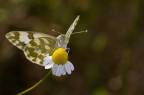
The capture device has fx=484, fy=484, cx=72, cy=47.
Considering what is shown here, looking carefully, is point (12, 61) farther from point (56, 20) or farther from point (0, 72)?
point (56, 20)

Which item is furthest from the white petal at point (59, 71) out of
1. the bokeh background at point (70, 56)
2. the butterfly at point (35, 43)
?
the bokeh background at point (70, 56)

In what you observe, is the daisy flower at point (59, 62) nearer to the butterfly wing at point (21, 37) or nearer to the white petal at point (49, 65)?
the white petal at point (49, 65)

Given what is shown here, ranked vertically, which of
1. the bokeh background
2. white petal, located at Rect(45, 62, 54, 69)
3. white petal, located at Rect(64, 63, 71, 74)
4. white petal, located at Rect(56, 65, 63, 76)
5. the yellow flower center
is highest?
the yellow flower center

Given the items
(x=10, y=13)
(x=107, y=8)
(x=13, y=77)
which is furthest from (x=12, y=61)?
(x=107, y=8)

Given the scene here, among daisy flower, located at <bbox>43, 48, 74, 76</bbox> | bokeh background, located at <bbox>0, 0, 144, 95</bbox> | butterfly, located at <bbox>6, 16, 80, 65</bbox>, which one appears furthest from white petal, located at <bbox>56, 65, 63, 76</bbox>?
bokeh background, located at <bbox>0, 0, 144, 95</bbox>

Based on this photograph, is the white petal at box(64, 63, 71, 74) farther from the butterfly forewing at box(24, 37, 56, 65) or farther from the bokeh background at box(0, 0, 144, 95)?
the bokeh background at box(0, 0, 144, 95)

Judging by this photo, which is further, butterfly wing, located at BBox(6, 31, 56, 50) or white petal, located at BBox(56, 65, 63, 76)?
butterfly wing, located at BBox(6, 31, 56, 50)
